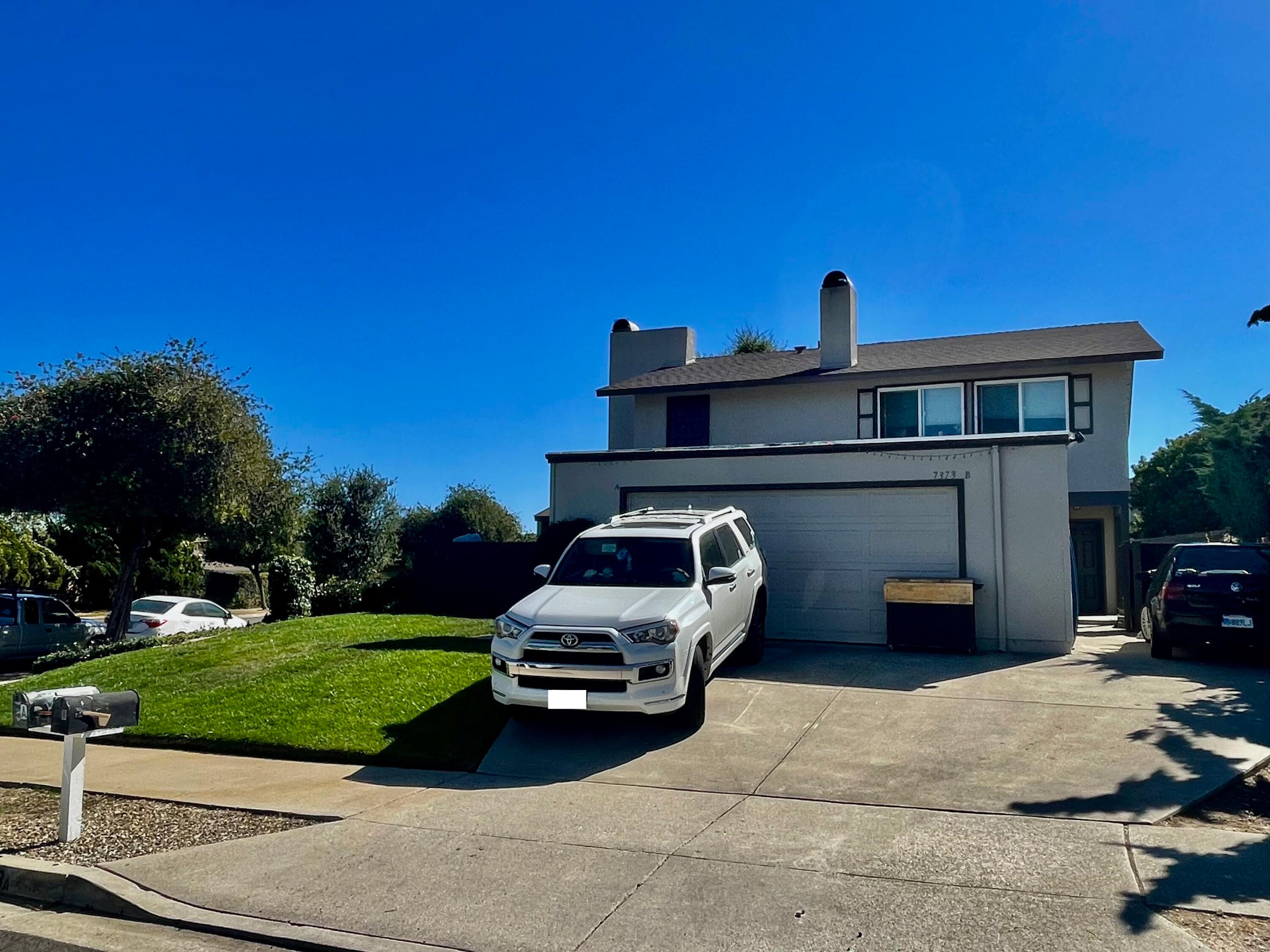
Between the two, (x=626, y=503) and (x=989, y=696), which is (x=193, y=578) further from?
(x=989, y=696)

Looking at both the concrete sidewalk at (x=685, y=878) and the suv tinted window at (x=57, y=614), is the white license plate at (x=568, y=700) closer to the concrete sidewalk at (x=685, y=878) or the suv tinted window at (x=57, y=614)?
the concrete sidewalk at (x=685, y=878)

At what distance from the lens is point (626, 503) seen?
15.2m

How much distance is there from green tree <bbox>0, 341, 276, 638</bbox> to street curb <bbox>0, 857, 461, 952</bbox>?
39.1ft

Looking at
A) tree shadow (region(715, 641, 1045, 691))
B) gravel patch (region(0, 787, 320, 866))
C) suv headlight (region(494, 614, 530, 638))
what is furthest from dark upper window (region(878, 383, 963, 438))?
gravel patch (region(0, 787, 320, 866))

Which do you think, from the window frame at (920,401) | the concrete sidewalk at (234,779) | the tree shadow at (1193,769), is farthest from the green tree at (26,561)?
the tree shadow at (1193,769)

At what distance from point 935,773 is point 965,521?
6029 millimetres

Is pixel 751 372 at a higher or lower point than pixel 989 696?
higher

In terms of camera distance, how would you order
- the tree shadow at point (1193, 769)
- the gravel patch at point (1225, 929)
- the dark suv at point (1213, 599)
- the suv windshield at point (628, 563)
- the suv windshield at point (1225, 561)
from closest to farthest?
the gravel patch at point (1225, 929) < the tree shadow at point (1193, 769) < the suv windshield at point (628, 563) < the dark suv at point (1213, 599) < the suv windshield at point (1225, 561)

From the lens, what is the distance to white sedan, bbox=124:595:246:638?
1920 centimetres

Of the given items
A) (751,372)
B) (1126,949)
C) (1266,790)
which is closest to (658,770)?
(1126,949)

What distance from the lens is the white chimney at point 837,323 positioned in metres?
21.3

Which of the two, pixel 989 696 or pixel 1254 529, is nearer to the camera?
pixel 989 696

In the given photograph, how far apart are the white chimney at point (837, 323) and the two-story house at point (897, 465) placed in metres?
0.04

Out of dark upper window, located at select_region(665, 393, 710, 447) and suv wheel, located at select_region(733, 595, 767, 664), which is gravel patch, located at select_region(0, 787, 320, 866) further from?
dark upper window, located at select_region(665, 393, 710, 447)
